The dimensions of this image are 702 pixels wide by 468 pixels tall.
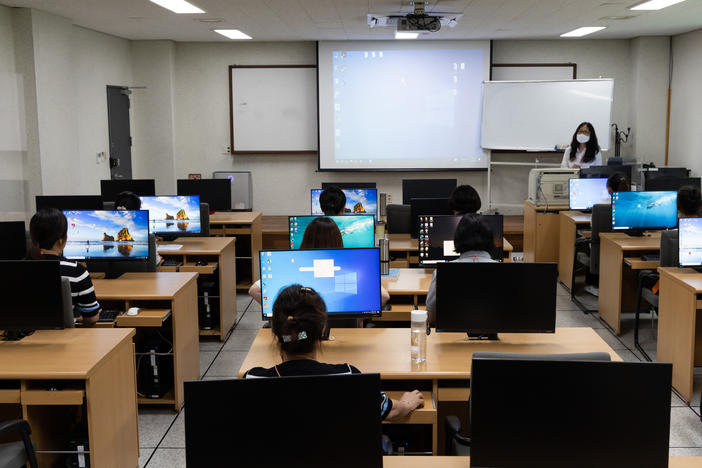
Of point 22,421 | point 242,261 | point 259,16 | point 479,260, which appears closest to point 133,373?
point 22,421

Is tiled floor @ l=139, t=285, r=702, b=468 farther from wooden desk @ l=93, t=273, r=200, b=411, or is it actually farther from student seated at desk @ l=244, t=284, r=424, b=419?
student seated at desk @ l=244, t=284, r=424, b=419

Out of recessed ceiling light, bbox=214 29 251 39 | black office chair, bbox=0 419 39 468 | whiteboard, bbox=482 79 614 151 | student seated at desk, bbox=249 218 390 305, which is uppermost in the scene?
recessed ceiling light, bbox=214 29 251 39

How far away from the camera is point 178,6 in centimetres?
732

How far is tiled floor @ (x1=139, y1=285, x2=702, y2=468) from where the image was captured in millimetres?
4023

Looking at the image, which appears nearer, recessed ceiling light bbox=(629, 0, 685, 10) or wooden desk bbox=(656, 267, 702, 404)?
wooden desk bbox=(656, 267, 702, 404)

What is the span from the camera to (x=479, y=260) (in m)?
3.79

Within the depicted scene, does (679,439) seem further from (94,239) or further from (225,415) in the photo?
(94,239)

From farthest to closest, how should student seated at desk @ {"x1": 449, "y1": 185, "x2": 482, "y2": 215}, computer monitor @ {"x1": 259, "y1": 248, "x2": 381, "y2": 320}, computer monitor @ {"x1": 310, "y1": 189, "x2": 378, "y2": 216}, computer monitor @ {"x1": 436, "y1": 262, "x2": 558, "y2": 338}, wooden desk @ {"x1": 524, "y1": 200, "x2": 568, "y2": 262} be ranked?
1. wooden desk @ {"x1": 524, "y1": 200, "x2": 568, "y2": 262}
2. computer monitor @ {"x1": 310, "y1": 189, "x2": 378, "y2": 216}
3. student seated at desk @ {"x1": 449, "y1": 185, "x2": 482, "y2": 215}
4. computer monitor @ {"x1": 259, "y1": 248, "x2": 381, "y2": 320}
5. computer monitor @ {"x1": 436, "y1": 262, "x2": 558, "y2": 338}

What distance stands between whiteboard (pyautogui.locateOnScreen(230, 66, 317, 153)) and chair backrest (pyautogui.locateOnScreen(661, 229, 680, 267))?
6756 millimetres

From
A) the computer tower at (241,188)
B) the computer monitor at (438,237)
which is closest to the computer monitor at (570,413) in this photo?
the computer monitor at (438,237)

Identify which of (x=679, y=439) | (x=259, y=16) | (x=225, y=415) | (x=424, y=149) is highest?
(x=259, y=16)

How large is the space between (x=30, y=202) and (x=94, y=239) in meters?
3.04

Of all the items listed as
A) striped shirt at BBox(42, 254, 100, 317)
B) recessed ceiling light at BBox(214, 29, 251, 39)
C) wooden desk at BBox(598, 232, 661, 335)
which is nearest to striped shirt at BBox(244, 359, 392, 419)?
striped shirt at BBox(42, 254, 100, 317)

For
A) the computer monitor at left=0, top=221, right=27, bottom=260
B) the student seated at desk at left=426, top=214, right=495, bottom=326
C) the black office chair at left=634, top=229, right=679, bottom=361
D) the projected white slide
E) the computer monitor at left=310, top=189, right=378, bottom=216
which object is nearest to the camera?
the student seated at desk at left=426, top=214, right=495, bottom=326
